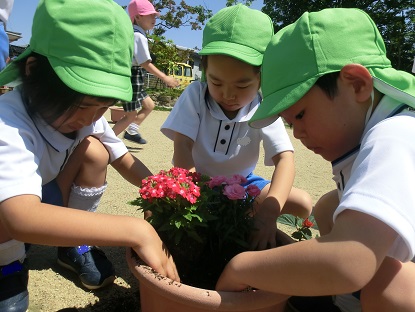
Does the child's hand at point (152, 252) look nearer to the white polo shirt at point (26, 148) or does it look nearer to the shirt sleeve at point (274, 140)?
the white polo shirt at point (26, 148)

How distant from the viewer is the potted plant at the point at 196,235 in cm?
123

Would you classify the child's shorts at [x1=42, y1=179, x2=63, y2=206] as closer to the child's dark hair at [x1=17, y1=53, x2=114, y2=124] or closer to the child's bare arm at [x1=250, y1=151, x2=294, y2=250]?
the child's dark hair at [x1=17, y1=53, x2=114, y2=124]

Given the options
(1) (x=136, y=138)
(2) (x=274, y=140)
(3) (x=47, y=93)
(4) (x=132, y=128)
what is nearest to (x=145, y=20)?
(4) (x=132, y=128)

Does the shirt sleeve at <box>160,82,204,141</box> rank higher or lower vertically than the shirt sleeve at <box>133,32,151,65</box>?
higher

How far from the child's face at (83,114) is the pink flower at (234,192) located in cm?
55

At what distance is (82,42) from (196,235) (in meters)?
0.78

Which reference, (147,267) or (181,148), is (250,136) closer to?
(181,148)

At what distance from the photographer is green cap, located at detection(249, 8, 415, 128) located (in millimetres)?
1188

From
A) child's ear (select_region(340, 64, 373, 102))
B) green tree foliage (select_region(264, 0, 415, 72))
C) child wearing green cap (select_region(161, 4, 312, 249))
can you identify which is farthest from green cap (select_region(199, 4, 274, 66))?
green tree foliage (select_region(264, 0, 415, 72))

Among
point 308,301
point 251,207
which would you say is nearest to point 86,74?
point 251,207

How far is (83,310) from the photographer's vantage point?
1662 mm

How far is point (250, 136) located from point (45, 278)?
1203mm

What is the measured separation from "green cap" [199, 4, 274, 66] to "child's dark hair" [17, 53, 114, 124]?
0.66 m

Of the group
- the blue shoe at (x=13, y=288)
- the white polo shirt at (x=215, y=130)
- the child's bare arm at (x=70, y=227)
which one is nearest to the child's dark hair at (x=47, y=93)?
the child's bare arm at (x=70, y=227)
